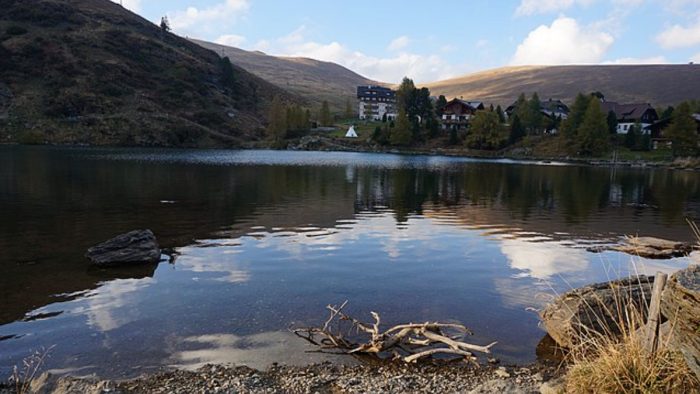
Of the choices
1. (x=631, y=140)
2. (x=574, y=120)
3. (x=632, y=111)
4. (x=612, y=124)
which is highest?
(x=632, y=111)

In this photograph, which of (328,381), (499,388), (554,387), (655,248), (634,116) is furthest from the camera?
(634,116)

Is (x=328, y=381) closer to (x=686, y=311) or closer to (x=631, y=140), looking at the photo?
(x=686, y=311)

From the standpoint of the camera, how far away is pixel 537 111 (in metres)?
175

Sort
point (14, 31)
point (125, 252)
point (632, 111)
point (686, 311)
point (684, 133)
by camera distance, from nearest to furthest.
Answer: point (686, 311) < point (125, 252) < point (684, 133) < point (632, 111) < point (14, 31)

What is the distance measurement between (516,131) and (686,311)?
570ft

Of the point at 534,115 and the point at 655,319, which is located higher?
the point at 534,115

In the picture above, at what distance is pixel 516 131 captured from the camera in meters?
172

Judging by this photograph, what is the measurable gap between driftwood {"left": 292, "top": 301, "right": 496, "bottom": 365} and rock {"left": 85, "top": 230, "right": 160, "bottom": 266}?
12185 millimetres

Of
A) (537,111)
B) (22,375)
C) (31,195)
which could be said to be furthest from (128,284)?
(537,111)

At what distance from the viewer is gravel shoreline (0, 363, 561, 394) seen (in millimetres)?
11570

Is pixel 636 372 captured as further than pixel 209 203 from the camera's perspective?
No

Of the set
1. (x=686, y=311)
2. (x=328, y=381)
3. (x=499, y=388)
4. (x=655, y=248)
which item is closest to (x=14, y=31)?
(x=655, y=248)

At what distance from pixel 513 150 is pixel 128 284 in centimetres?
16174

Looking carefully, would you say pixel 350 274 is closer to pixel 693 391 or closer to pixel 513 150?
pixel 693 391
